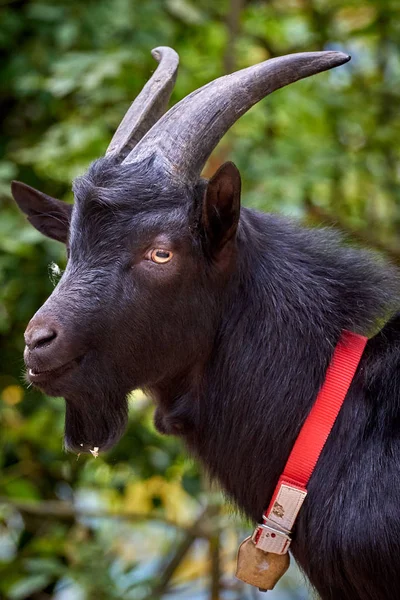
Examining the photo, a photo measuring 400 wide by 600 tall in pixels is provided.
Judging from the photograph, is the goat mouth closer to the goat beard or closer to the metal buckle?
the goat beard

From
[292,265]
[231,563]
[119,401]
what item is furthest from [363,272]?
[231,563]

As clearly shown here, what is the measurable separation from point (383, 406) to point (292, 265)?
520 millimetres

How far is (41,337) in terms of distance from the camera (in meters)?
2.44

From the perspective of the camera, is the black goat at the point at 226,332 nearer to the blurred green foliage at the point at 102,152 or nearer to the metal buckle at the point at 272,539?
the metal buckle at the point at 272,539

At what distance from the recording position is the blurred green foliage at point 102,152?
4.63 m

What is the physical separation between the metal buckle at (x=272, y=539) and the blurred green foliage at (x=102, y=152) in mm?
1854

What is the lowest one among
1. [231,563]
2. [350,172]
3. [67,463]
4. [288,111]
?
[231,563]

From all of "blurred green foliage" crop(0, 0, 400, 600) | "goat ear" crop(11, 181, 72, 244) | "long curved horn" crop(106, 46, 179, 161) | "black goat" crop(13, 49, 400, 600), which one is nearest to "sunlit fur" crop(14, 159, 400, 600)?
"black goat" crop(13, 49, 400, 600)

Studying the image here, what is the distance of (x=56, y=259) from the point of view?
4.68 m

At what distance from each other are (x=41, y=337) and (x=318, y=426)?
2.75 ft

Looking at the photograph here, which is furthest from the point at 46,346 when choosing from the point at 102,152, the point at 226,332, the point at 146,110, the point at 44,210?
the point at 102,152

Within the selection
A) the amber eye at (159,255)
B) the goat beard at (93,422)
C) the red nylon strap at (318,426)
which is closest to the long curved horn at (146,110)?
the amber eye at (159,255)

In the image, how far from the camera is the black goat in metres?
2.51

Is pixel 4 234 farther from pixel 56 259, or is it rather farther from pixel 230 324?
pixel 230 324
